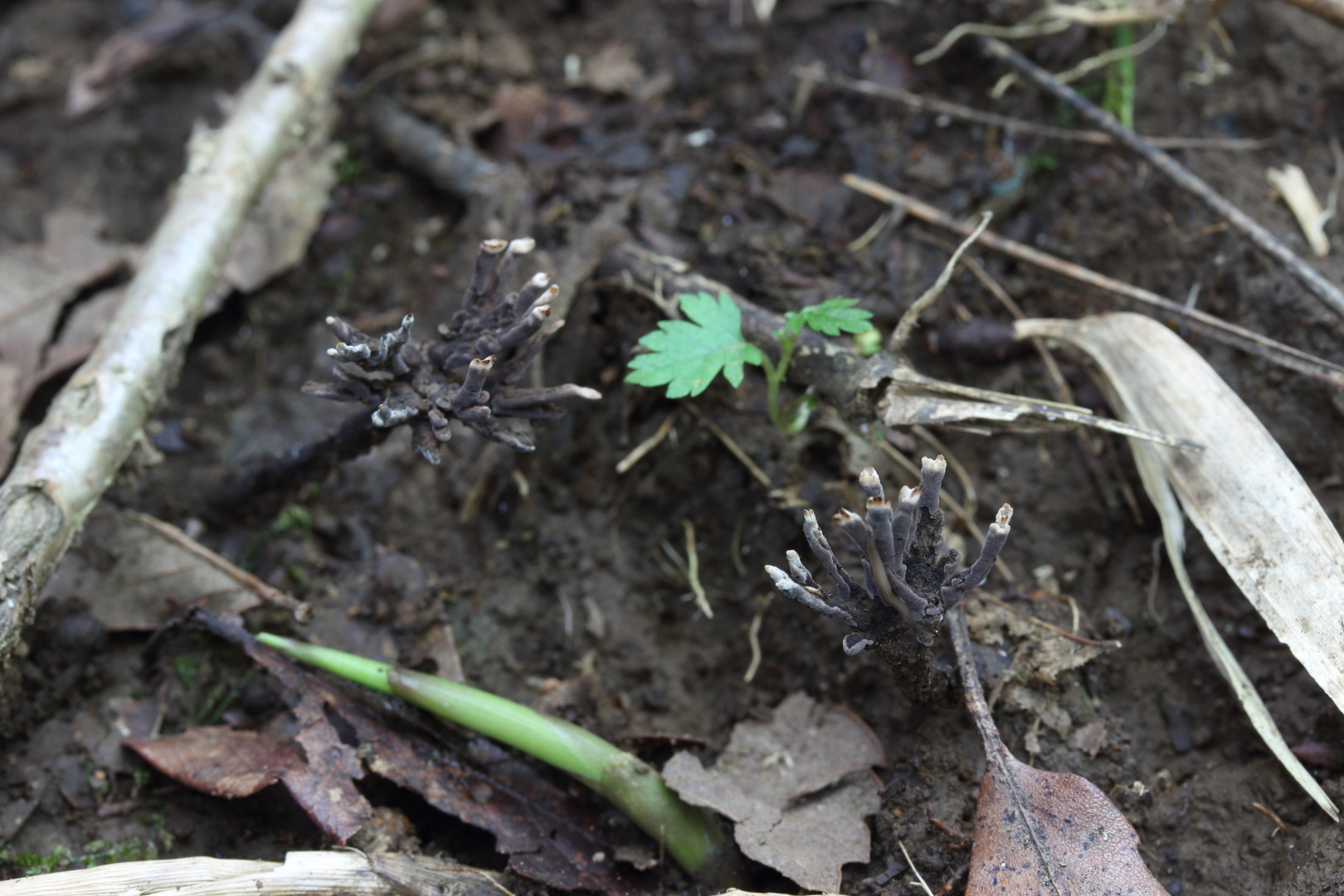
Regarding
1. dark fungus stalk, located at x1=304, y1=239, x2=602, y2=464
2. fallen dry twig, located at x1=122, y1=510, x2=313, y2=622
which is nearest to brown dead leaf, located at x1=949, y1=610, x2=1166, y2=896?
dark fungus stalk, located at x1=304, y1=239, x2=602, y2=464

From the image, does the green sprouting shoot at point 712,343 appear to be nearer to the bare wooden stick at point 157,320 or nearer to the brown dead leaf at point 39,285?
the bare wooden stick at point 157,320

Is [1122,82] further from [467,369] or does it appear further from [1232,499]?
[467,369]

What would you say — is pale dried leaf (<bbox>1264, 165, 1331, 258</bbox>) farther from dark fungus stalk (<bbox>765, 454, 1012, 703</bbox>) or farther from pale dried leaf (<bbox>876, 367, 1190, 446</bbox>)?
dark fungus stalk (<bbox>765, 454, 1012, 703</bbox>)

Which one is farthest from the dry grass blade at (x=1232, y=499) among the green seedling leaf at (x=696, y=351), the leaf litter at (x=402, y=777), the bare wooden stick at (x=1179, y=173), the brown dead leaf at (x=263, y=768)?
the brown dead leaf at (x=263, y=768)

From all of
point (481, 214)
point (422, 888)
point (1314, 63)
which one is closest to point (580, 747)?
point (422, 888)

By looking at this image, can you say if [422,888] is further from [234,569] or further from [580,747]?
[234,569]

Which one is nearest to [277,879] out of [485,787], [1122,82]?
[485,787]

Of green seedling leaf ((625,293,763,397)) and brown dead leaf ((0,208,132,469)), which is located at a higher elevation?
green seedling leaf ((625,293,763,397))
